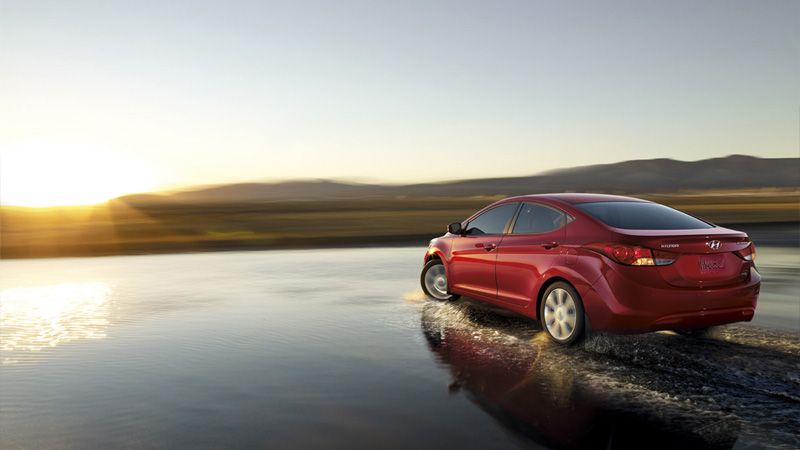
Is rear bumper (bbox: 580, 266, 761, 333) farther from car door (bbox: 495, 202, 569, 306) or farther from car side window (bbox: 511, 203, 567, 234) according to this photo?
car side window (bbox: 511, 203, 567, 234)

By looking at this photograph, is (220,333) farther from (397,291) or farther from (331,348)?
(397,291)

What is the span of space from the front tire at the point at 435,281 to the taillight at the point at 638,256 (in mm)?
4066

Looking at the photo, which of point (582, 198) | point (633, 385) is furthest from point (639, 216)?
point (633, 385)

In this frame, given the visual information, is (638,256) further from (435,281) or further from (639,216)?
(435,281)

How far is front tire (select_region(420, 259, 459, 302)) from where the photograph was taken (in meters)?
10.2

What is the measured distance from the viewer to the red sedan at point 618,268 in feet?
20.3

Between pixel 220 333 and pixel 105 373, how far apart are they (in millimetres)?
1845

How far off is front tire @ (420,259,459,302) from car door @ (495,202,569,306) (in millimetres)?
2068

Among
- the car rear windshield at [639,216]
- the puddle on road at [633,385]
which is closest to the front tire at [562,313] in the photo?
the puddle on road at [633,385]

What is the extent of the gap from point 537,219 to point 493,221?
3.65 feet

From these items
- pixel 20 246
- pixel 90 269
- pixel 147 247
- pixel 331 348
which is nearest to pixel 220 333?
pixel 331 348

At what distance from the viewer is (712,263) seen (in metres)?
6.30

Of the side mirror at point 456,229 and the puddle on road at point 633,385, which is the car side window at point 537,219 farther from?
the side mirror at point 456,229

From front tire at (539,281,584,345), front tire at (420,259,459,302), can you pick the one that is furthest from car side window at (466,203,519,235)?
front tire at (539,281,584,345)
